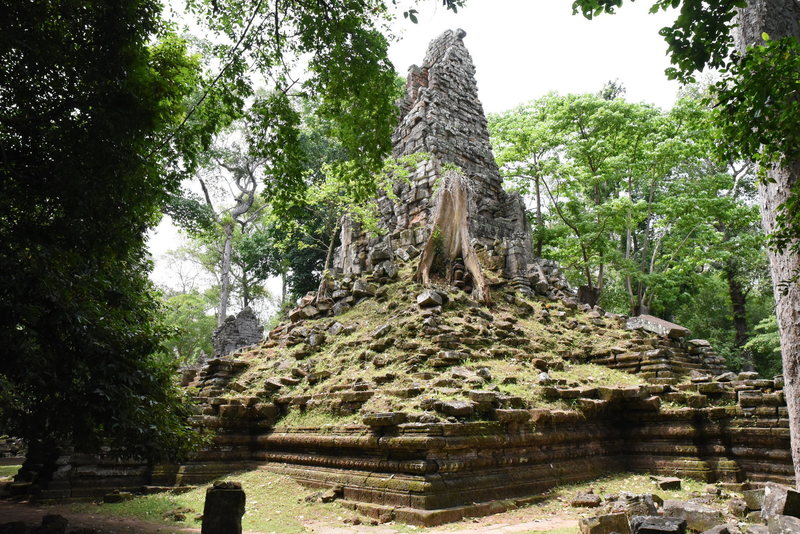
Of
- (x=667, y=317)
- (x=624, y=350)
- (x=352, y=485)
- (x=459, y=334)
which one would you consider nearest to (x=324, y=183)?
(x=459, y=334)

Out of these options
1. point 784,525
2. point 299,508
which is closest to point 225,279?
point 299,508

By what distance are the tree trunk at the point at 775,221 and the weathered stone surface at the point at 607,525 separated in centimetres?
184

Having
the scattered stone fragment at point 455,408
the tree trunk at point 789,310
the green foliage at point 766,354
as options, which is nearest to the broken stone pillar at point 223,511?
the scattered stone fragment at point 455,408

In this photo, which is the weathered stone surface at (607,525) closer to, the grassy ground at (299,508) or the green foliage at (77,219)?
the grassy ground at (299,508)

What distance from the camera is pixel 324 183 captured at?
17594 millimetres

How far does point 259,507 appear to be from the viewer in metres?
6.47

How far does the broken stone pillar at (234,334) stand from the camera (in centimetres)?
2103

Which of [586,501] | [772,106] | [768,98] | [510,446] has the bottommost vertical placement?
[586,501]

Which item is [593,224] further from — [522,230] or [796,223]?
[796,223]

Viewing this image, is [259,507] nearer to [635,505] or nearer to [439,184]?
[635,505]

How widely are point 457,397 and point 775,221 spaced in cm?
412

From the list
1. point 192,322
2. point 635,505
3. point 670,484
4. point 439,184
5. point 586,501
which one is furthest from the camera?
point 192,322

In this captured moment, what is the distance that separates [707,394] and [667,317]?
697 inches

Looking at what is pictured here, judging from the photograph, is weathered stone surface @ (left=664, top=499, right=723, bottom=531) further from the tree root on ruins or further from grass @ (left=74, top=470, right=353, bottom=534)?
the tree root on ruins
